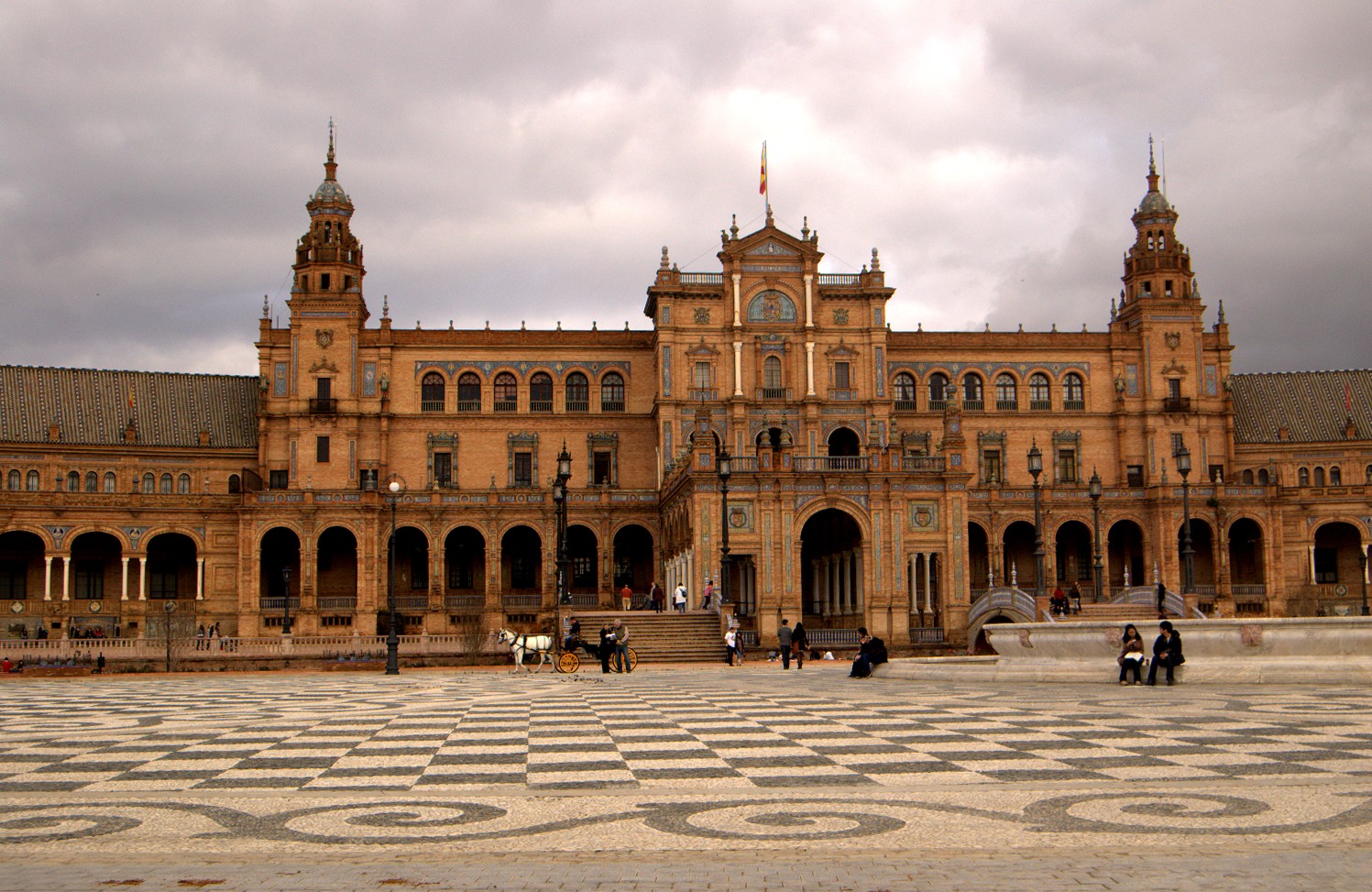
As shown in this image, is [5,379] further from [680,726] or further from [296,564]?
[680,726]

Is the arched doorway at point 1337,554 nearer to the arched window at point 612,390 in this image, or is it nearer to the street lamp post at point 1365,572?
the street lamp post at point 1365,572

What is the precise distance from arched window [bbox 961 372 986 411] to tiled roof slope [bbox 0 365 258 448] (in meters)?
38.9

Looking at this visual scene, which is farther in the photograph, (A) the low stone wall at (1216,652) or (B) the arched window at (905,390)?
(B) the arched window at (905,390)

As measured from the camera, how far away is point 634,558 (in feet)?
228

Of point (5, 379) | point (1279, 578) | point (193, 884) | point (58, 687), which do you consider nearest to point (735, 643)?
point (58, 687)

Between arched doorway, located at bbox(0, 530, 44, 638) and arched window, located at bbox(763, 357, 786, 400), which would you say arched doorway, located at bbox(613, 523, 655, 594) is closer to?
arched window, located at bbox(763, 357, 786, 400)

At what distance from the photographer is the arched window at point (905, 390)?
72.5 meters

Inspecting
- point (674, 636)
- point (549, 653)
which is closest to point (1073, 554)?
point (674, 636)

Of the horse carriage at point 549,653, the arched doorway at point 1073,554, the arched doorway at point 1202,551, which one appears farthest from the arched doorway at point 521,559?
the arched doorway at point 1202,551

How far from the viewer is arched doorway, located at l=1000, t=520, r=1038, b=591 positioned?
70625 mm

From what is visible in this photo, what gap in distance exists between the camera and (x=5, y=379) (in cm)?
7294

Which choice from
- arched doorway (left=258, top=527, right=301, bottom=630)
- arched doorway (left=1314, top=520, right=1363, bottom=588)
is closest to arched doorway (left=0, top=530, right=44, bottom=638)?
arched doorway (left=258, top=527, right=301, bottom=630)

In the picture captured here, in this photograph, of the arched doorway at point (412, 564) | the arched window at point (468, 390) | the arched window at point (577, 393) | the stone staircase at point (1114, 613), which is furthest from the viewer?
A: the arched window at point (577, 393)

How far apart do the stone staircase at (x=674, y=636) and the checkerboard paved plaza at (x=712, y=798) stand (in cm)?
2441
